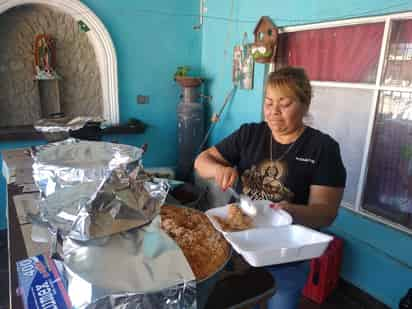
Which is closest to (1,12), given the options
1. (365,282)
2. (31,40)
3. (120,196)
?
(31,40)

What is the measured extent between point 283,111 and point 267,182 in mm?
252

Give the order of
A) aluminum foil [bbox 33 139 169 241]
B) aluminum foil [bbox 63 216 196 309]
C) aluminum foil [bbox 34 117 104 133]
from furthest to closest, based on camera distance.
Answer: aluminum foil [bbox 34 117 104 133] < aluminum foil [bbox 33 139 169 241] < aluminum foil [bbox 63 216 196 309]

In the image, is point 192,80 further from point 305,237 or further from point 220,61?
point 305,237

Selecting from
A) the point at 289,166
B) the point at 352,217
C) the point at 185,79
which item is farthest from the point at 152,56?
the point at 289,166

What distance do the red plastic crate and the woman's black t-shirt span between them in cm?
97

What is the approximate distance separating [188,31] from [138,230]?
9.18 feet

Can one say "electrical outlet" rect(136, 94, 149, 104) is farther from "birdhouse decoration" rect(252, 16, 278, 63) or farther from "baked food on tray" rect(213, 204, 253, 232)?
"baked food on tray" rect(213, 204, 253, 232)

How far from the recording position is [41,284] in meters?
0.68

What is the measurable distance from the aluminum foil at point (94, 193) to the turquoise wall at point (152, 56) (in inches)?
84.4

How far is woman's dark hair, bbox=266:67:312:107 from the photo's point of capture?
1.04 metres

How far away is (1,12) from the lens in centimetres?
237

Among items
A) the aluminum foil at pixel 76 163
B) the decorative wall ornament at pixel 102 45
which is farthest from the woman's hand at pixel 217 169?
the decorative wall ornament at pixel 102 45

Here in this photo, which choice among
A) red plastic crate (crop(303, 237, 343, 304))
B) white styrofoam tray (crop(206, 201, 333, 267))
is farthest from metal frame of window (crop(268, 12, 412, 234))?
white styrofoam tray (crop(206, 201, 333, 267))

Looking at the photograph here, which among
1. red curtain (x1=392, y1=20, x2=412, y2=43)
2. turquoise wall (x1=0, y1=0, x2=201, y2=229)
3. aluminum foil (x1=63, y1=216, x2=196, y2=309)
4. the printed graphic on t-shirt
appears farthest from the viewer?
turquoise wall (x1=0, y1=0, x2=201, y2=229)
